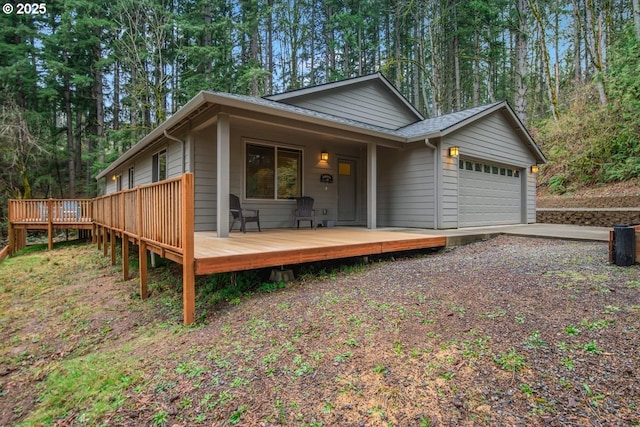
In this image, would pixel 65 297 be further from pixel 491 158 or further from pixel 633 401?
pixel 491 158

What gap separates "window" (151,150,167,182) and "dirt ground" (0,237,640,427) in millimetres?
4933

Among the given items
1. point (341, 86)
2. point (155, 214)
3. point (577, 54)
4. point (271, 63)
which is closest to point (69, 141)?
point (271, 63)

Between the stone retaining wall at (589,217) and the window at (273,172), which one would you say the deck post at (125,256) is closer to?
the window at (273,172)

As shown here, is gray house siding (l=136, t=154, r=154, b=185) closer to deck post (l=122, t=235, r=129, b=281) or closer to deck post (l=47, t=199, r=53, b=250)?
deck post (l=47, t=199, r=53, b=250)

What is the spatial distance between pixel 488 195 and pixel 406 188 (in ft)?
8.24

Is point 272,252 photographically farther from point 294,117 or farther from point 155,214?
point 294,117

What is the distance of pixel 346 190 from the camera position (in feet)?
28.9

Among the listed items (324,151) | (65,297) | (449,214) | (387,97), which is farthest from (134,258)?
(387,97)

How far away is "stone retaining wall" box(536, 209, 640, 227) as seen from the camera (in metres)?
8.08

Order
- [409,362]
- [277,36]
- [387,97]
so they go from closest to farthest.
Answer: [409,362], [387,97], [277,36]

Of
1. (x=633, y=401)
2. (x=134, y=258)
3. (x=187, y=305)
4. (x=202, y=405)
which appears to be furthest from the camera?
(x=134, y=258)

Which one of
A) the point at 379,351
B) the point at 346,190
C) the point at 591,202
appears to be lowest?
the point at 379,351

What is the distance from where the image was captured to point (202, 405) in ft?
6.56

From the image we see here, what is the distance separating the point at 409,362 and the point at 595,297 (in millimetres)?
1980
